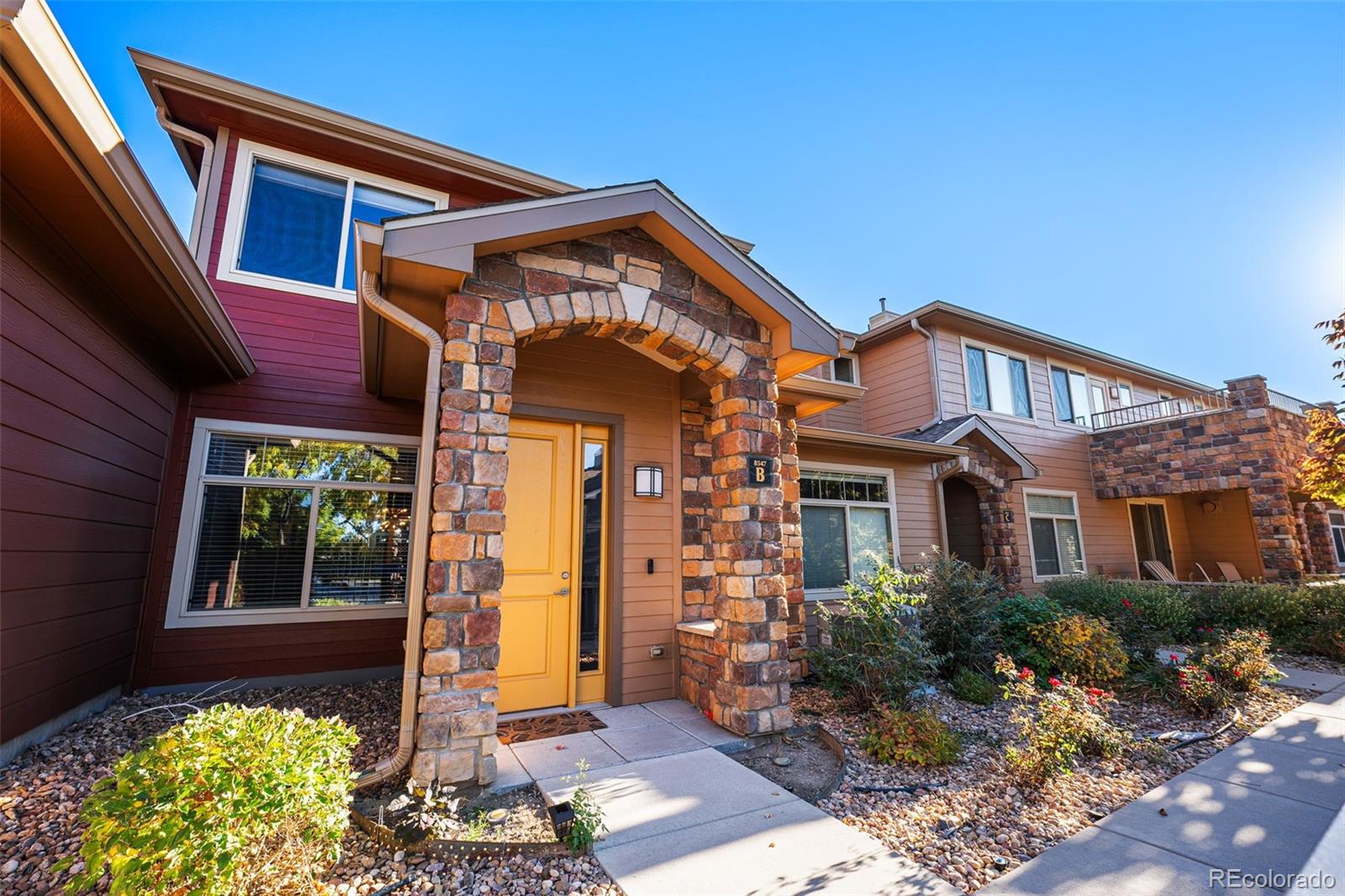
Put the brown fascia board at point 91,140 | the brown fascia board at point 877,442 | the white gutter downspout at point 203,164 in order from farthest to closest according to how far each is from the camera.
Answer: the brown fascia board at point 877,442
the white gutter downspout at point 203,164
the brown fascia board at point 91,140

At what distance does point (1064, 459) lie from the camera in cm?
1149

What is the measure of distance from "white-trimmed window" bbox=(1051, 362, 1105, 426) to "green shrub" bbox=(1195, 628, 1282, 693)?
24.4ft

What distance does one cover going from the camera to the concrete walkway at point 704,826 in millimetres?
2289

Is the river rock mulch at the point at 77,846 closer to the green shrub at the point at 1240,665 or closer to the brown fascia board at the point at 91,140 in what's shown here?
the brown fascia board at the point at 91,140

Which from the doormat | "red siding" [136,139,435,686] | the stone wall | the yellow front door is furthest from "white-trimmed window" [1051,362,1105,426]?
"red siding" [136,139,435,686]

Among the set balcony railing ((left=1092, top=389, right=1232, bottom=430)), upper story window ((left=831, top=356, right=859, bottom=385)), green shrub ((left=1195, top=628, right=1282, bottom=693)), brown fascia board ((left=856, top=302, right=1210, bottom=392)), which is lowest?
green shrub ((left=1195, top=628, right=1282, bottom=693))

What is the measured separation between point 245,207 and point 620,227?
13.9ft

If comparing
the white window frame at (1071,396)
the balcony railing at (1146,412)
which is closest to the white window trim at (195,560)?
the white window frame at (1071,396)

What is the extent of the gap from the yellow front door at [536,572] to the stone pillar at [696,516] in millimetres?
1008

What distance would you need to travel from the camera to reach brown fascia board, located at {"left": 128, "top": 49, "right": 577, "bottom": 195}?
518 centimetres

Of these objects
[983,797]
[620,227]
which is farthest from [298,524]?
[983,797]

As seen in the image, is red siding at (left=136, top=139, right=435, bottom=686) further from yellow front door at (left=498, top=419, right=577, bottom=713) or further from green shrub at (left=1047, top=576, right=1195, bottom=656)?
green shrub at (left=1047, top=576, right=1195, bottom=656)

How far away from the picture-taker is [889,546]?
26.8ft

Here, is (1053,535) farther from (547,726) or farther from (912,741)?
(547,726)
